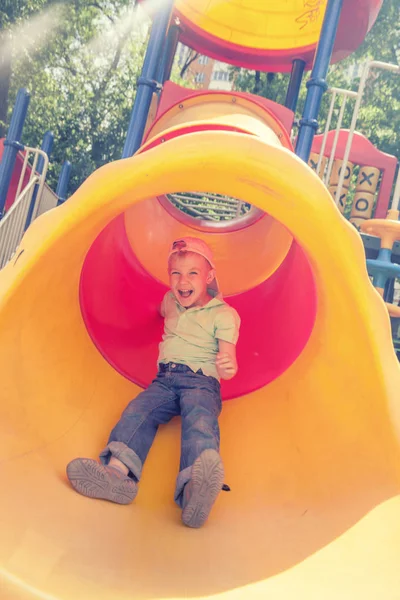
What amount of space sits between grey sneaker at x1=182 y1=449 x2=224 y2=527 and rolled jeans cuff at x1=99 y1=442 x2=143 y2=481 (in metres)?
0.24

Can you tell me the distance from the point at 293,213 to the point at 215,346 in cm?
77

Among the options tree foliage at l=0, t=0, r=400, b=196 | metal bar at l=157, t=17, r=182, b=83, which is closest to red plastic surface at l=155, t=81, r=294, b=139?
metal bar at l=157, t=17, r=182, b=83

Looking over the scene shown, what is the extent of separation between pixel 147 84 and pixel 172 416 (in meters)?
2.17

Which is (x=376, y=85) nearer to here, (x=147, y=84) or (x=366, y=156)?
(x=366, y=156)

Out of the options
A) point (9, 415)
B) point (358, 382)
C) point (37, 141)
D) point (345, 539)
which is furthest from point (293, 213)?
point (37, 141)

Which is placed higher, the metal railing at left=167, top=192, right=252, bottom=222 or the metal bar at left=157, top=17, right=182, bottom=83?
the metal bar at left=157, top=17, right=182, bottom=83

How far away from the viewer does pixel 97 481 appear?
173 cm

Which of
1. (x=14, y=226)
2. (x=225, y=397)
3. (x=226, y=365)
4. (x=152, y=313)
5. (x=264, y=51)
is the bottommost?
(x=225, y=397)

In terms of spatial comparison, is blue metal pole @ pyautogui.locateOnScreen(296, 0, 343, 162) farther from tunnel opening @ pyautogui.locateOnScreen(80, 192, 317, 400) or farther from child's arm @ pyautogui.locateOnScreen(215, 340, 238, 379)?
child's arm @ pyautogui.locateOnScreen(215, 340, 238, 379)

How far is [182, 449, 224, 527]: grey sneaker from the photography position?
5.51 ft

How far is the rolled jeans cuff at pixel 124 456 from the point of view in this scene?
1869mm

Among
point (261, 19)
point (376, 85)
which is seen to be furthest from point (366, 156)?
point (376, 85)

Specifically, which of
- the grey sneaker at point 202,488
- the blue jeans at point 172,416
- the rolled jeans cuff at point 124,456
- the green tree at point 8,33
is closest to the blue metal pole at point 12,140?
the blue jeans at point 172,416

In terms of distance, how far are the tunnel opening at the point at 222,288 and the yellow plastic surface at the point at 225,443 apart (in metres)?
0.18
